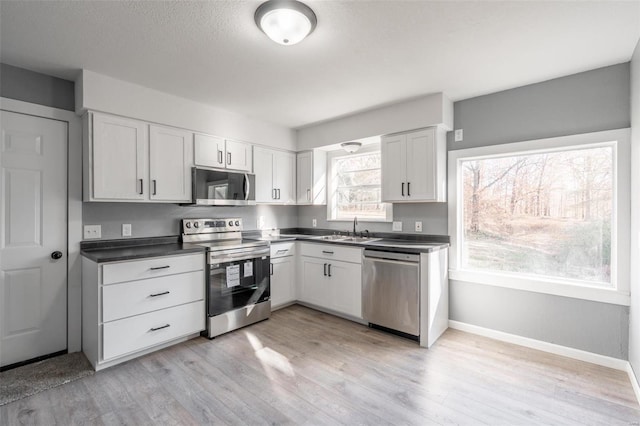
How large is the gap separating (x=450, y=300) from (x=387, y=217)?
1217 mm

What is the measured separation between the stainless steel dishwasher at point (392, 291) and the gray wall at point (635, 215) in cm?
155

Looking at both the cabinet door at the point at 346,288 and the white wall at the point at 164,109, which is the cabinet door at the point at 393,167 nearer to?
the cabinet door at the point at 346,288

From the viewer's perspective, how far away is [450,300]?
3.38 m

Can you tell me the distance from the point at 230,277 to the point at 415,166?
235 cm

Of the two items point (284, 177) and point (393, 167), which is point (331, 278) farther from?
point (284, 177)

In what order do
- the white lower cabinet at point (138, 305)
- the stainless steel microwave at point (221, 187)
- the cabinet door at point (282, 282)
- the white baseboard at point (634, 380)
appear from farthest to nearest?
the cabinet door at point (282, 282)
the stainless steel microwave at point (221, 187)
the white lower cabinet at point (138, 305)
the white baseboard at point (634, 380)

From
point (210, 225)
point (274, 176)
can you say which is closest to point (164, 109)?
point (210, 225)

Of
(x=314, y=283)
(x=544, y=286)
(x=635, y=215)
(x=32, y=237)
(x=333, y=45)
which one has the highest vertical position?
(x=333, y=45)

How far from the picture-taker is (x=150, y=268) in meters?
2.67

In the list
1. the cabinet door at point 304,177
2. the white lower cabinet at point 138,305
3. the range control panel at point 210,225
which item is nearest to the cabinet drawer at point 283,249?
the range control panel at point 210,225

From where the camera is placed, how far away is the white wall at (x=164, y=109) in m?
2.63

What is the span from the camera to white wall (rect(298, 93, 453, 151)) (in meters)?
3.15

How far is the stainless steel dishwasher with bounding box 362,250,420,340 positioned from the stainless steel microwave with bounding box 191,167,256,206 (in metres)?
1.64

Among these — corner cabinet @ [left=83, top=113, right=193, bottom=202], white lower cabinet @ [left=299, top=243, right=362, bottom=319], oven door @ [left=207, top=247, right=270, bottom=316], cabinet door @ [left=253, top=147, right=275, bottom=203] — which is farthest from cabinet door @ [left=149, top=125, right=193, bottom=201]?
white lower cabinet @ [left=299, top=243, right=362, bottom=319]
